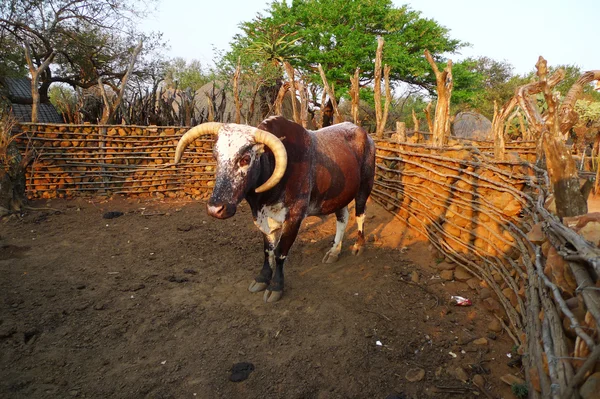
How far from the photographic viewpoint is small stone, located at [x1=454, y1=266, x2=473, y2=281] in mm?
3926

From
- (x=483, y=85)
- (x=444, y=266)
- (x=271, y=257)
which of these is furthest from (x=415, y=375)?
(x=483, y=85)

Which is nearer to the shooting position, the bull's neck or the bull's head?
the bull's head

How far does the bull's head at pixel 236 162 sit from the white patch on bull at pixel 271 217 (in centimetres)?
44

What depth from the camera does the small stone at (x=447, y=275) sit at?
4.00 metres

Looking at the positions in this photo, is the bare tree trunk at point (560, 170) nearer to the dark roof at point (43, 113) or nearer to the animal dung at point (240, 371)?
the animal dung at point (240, 371)

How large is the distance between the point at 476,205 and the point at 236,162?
9.49 feet

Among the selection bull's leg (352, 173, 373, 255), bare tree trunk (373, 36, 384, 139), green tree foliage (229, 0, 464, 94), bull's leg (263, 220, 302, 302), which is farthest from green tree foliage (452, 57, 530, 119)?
bull's leg (263, 220, 302, 302)

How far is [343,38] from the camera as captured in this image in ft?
50.5

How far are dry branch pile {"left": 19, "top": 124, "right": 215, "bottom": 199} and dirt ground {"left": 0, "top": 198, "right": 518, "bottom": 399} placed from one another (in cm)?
213

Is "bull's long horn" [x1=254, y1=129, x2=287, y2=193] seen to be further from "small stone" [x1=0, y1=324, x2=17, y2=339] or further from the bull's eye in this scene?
"small stone" [x1=0, y1=324, x2=17, y2=339]

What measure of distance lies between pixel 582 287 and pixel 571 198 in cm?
115

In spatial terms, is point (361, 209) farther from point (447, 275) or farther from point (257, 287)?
point (257, 287)

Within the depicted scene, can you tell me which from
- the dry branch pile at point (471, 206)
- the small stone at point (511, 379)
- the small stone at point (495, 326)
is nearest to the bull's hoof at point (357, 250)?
the dry branch pile at point (471, 206)

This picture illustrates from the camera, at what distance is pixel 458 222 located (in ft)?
14.6
